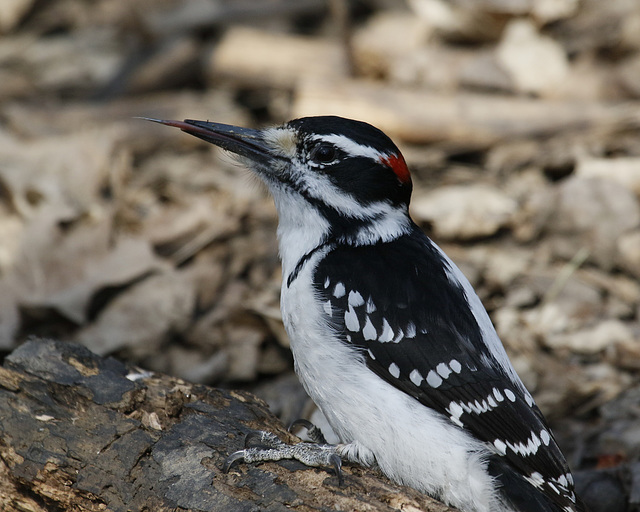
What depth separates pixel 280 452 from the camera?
3.19m

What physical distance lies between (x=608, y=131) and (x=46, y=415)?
17.3 feet

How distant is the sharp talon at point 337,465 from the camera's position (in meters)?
3.09

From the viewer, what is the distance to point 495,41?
7.33 meters

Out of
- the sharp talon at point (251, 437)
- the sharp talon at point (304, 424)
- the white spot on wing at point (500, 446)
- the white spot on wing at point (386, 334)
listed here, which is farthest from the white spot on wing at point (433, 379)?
the sharp talon at point (304, 424)

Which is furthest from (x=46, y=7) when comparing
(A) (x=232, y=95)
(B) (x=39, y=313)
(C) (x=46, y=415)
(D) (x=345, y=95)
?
(C) (x=46, y=415)

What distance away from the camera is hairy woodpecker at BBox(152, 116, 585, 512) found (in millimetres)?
3240

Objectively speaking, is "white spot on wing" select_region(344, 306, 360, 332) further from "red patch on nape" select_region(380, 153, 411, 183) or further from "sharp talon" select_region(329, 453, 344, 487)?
"red patch on nape" select_region(380, 153, 411, 183)

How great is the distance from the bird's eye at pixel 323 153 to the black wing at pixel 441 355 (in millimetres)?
488

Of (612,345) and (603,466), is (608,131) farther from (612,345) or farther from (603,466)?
(603,466)

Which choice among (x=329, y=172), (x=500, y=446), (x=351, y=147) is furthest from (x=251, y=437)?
(x=351, y=147)

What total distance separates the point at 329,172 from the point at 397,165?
34 centimetres

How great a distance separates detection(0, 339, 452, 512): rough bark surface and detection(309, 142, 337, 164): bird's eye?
1.28 meters

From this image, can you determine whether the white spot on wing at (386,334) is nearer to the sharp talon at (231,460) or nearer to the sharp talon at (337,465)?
the sharp talon at (337,465)

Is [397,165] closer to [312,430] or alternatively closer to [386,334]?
[386,334]
